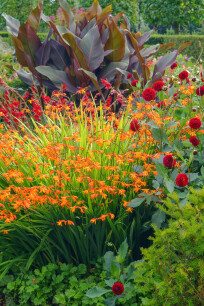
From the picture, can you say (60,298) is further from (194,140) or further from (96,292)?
(194,140)

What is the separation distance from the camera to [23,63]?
5.04 meters

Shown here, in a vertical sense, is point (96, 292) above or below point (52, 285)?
above

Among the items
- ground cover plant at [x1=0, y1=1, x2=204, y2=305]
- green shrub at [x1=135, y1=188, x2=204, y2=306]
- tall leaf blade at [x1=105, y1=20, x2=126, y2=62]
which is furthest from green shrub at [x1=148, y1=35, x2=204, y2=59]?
green shrub at [x1=135, y1=188, x2=204, y2=306]

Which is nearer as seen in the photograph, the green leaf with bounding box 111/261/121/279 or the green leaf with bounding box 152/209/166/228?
the green leaf with bounding box 111/261/121/279

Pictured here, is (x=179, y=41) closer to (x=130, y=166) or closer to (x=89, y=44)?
(x=89, y=44)

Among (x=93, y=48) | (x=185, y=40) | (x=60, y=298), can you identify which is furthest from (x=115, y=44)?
(x=185, y=40)

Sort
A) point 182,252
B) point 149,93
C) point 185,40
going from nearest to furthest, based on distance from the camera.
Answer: point 182,252 < point 149,93 < point 185,40

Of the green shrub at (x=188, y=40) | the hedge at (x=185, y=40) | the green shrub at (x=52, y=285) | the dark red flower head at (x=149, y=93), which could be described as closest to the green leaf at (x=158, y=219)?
the green shrub at (x=52, y=285)

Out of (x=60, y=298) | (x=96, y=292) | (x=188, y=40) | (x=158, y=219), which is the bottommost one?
(x=188, y=40)

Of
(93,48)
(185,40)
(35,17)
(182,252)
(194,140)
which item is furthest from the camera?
(185,40)

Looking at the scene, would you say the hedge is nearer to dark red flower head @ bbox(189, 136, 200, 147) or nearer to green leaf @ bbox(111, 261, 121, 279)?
dark red flower head @ bbox(189, 136, 200, 147)

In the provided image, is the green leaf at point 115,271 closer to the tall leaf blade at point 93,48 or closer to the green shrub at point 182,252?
the green shrub at point 182,252

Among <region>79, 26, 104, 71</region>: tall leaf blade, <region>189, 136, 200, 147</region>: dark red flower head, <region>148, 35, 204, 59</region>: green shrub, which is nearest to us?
<region>189, 136, 200, 147</region>: dark red flower head

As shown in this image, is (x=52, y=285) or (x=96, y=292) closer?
(x=96, y=292)
